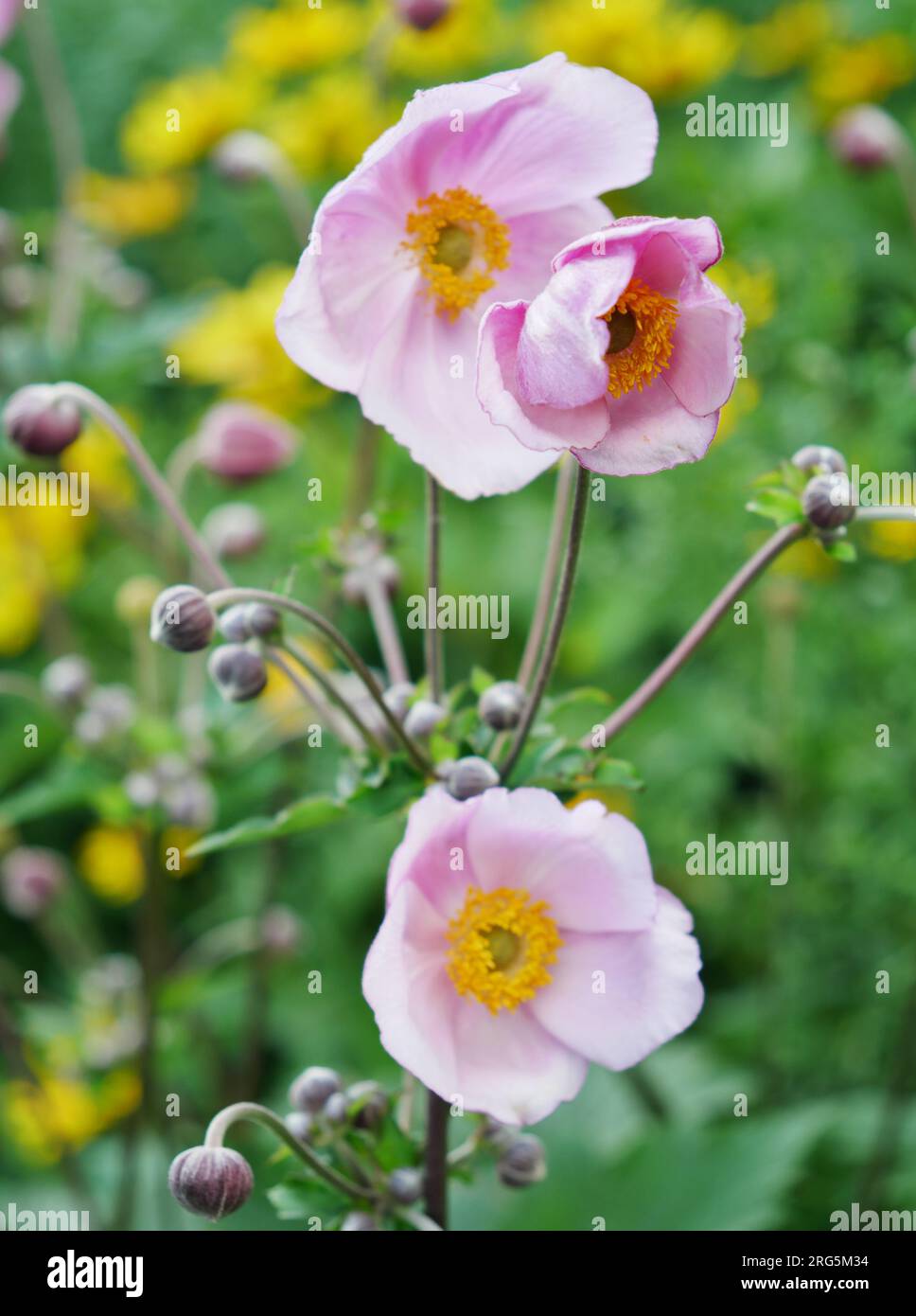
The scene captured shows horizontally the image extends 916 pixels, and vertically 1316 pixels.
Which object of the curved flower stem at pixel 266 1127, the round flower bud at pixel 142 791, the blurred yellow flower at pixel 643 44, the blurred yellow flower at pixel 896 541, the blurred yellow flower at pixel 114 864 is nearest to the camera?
the curved flower stem at pixel 266 1127

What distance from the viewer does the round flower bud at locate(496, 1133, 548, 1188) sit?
111cm

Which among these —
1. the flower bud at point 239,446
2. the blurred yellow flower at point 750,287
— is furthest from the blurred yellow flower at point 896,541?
the flower bud at point 239,446

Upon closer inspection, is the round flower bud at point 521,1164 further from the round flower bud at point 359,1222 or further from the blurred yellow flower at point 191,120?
the blurred yellow flower at point 191,120

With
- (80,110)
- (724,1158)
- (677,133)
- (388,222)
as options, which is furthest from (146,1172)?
(80,110)

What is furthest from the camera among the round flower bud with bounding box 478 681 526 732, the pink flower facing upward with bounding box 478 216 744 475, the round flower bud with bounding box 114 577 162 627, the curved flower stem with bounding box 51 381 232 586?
the round flower bud with bounding box 114 577 162 627

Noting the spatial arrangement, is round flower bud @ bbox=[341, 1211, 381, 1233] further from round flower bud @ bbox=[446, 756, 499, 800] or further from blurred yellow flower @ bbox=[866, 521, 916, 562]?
blurred yellow flower @ bbox=[866, 521, 916, 562]

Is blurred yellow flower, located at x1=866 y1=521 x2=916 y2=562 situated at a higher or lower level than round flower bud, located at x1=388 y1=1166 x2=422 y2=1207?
higher

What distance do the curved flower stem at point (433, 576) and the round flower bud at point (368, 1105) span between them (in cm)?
30

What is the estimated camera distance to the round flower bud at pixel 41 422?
125 cm

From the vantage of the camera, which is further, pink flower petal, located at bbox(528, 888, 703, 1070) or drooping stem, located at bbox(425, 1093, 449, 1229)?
drooping stem, located at bbox(425, 1093, 449, 1229)

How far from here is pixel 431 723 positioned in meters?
1.08

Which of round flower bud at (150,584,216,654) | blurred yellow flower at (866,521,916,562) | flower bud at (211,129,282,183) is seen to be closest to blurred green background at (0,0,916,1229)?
blurred yellow flower at (866,521,916,562)

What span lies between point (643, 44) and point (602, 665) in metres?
1.19

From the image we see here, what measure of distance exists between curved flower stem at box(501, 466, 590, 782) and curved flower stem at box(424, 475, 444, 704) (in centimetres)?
10
